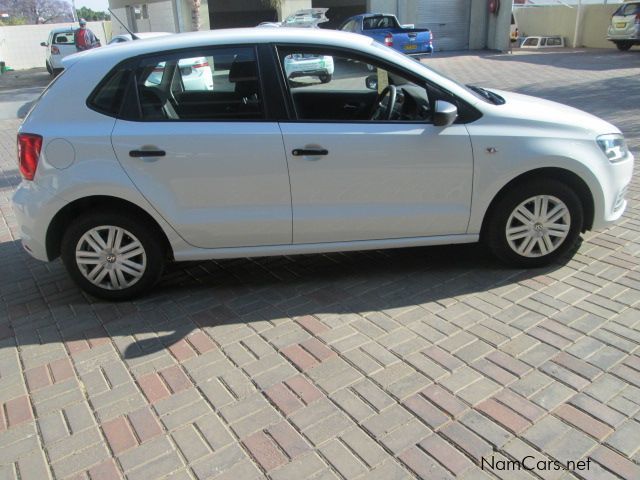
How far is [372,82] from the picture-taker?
430cm

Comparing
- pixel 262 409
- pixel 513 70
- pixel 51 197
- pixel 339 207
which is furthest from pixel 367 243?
pixel 513 70

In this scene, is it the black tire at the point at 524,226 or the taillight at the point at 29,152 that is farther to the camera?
the black tire at the point at 524,226

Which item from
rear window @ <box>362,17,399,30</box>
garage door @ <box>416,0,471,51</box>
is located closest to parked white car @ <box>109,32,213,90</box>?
rear window @ <box>362,17,399,30</box>

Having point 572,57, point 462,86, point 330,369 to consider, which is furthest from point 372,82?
point 572,57

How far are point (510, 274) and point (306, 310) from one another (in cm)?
156

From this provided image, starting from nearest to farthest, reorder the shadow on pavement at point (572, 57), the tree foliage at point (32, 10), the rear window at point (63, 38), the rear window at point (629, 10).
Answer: the shadow on pavement at point (572, 57)
the rear window at point (629, 10)
the rear window at point (63, 38)
the tree foliage at point (32, 10)

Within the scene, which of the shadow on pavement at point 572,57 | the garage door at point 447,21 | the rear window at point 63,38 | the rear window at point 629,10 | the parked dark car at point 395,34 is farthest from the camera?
the garage door at point 447,21

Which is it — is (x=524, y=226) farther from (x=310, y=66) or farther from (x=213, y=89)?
(x=213, y=89)

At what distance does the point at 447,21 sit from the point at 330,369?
25052mm

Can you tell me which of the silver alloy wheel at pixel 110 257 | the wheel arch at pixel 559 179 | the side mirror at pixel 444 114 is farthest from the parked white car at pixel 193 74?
the wheel arch at pixel 559 179

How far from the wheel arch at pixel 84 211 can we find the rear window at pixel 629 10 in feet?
72.0

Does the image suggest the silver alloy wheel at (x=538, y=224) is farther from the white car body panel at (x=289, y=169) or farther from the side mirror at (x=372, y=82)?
the side mirror at (x=372, y=82)

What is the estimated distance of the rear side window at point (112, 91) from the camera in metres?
3.74

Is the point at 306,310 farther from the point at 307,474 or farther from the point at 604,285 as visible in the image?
the point at 604,285
